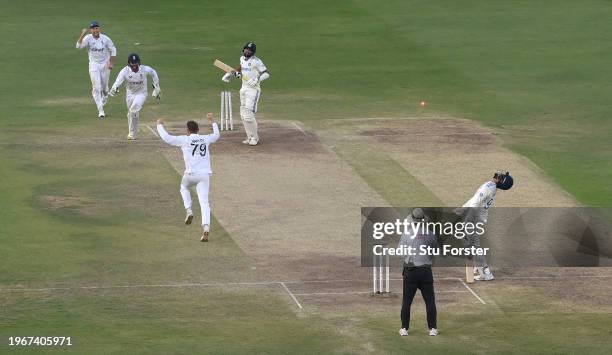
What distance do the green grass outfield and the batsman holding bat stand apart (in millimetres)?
912

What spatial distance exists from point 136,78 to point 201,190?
850cm

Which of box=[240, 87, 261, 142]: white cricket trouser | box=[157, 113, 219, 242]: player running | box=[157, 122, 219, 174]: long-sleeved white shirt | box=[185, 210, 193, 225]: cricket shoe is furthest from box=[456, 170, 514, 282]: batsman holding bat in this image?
box=[240, 87, 261, 142]: white cricket trouser

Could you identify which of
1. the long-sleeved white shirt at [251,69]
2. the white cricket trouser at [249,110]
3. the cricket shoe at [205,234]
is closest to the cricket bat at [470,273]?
the cricket shoe at [205,234]

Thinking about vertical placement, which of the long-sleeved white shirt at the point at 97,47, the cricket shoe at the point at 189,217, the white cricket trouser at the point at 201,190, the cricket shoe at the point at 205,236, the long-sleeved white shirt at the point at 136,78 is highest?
the long-sleeved white shirt at the point at 97,47

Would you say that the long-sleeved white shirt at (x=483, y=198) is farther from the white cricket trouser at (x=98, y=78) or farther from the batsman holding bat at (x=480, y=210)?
the white cricket trouser at (x=98, y=78)

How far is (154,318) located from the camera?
23.8 metres

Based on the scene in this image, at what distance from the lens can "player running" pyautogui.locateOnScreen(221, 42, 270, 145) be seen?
1410 inches

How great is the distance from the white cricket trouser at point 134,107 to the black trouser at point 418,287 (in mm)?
14535

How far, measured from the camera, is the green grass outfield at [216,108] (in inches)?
923

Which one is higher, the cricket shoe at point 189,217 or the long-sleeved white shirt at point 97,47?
the long-sleeved white shirt at point 97,47

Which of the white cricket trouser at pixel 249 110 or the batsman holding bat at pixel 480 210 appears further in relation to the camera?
the white cricket trouser at pixel 249 110

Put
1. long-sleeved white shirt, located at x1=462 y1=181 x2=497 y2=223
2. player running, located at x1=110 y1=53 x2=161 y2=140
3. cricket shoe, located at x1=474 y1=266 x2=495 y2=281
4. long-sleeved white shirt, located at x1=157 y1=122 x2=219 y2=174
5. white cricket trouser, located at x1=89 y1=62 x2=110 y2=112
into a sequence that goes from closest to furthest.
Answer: long-sleeved white shirt, located at x1=462 y1=181 x2=497 y2=223 < cricket shoe, located at x1=474 y1=266 x2=495 y2=281 < long-sleeved white shirt, located at x1=157 y1=122 x2=219 y2=174 < player running, located at x1=110 y1=53 x2=161 y2=140 < white cricket trouser, located at x1=89 y1=62 x2=110 y2=112

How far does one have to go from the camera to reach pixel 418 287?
22.9m

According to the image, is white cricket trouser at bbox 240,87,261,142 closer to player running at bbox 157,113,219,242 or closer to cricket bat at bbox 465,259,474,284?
player running at bbox 157,113,219,242
